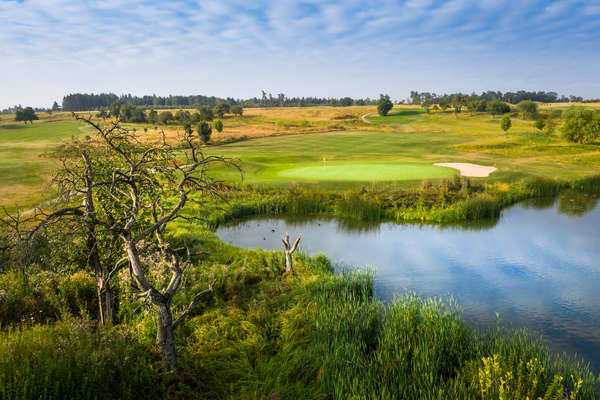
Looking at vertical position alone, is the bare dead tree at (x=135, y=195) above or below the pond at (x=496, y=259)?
above

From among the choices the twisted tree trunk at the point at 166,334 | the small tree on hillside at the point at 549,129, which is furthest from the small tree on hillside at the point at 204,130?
the small tree on hillside at the point at 549,129

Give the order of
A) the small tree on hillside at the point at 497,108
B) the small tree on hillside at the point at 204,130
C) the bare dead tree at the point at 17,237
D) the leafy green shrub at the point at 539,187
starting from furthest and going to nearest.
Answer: the small tree on hillside at the point at 497,108 → the small tree on hillside at the point at 204,130 → the leafy green shrub at the point at 539,187 → the bare dead tree at the point at 17,237

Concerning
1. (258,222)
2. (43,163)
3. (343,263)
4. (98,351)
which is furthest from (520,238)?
(43,163)

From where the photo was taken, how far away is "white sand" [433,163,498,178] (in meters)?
34.0

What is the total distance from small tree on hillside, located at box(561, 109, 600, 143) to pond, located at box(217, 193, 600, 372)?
114 ft

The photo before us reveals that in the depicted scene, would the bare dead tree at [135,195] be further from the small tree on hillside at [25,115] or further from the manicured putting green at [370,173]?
the small tree on hillside at [25,115]

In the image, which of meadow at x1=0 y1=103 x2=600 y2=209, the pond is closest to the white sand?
meadow at x1=0 y1=103 x2=600 y2=209

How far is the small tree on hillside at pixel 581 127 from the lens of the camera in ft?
172

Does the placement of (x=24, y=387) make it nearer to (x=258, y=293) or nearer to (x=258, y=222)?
(x=258, y=293)

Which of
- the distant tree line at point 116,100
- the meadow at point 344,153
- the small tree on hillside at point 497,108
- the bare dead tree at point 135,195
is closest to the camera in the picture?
the bare dead tree at point 135,195

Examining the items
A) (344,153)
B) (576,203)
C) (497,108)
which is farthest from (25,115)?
(497,108)

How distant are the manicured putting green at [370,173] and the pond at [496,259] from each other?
8573 millimetres

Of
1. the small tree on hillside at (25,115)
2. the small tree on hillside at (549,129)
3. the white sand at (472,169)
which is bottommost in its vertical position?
the white sand at (472,169)

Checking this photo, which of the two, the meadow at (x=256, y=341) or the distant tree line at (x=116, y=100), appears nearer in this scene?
the meadow at (x=256, y=341)
